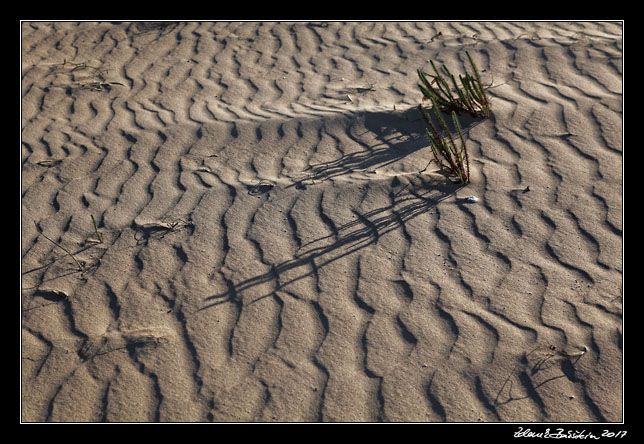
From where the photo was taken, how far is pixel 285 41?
21.1 ft

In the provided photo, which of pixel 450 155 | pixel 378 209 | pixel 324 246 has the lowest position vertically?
pixel 324 246

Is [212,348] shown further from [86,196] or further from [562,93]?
[562,93]

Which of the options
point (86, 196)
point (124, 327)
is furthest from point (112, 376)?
point (86, 196)

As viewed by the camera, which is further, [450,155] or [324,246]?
[450,155]

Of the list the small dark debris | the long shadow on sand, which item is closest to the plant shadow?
the long shadow on sand

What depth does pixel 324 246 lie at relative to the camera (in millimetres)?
3508

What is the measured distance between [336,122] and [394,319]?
221 centimetres

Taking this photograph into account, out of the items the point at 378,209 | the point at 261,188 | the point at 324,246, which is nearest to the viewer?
the point at 324,246

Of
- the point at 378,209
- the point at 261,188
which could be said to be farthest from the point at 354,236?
the point at 261,188

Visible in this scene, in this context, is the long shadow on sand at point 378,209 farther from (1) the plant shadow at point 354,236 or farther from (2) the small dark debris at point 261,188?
(2) the small dark debris at point 261,188

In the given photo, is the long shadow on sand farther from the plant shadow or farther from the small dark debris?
the small dark debris

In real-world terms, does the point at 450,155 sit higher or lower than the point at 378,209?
higher

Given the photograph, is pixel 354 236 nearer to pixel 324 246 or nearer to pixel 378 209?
pixel 324 246

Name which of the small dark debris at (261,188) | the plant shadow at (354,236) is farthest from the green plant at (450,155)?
the small dark debris at (261,188)
